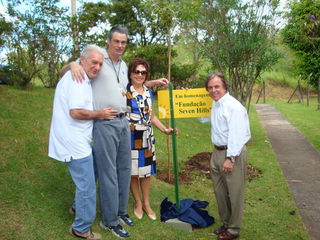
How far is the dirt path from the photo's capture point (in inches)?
169

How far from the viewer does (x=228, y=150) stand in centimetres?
312

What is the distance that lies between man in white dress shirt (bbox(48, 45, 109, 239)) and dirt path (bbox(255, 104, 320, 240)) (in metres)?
2.86

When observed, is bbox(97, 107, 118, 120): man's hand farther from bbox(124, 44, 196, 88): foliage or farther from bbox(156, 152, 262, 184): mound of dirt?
bbox(124, 44, 196, 88): foliage

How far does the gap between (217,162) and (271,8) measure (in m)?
5.87

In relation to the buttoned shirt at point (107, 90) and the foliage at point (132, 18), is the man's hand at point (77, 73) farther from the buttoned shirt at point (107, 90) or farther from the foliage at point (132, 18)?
the foliage at point (132, 18)

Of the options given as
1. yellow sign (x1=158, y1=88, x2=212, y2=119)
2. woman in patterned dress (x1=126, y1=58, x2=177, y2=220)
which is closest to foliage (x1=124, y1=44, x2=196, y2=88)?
yellow sign (x1=158, y1=88, x2=212, y2=119)

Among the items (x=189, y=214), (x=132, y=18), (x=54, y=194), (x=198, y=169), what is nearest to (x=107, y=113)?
(x=54, y=194)

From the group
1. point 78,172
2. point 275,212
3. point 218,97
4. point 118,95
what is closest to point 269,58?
point 275,212

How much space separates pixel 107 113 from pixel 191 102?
1444 mm

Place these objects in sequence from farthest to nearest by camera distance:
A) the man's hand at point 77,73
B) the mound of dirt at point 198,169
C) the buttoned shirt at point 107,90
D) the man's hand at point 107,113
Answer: the mound of dirt at point 198,169, the buttoned shirt at point 107,90, the man's hand at point 107,113, the man's hand at point 77,73

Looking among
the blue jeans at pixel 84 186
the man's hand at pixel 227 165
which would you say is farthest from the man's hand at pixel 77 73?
the man's hand at pixel 227 165

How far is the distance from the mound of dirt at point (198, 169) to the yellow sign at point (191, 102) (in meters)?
1.73

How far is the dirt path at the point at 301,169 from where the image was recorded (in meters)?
4.30

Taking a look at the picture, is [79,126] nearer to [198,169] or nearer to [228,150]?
[228,150]
